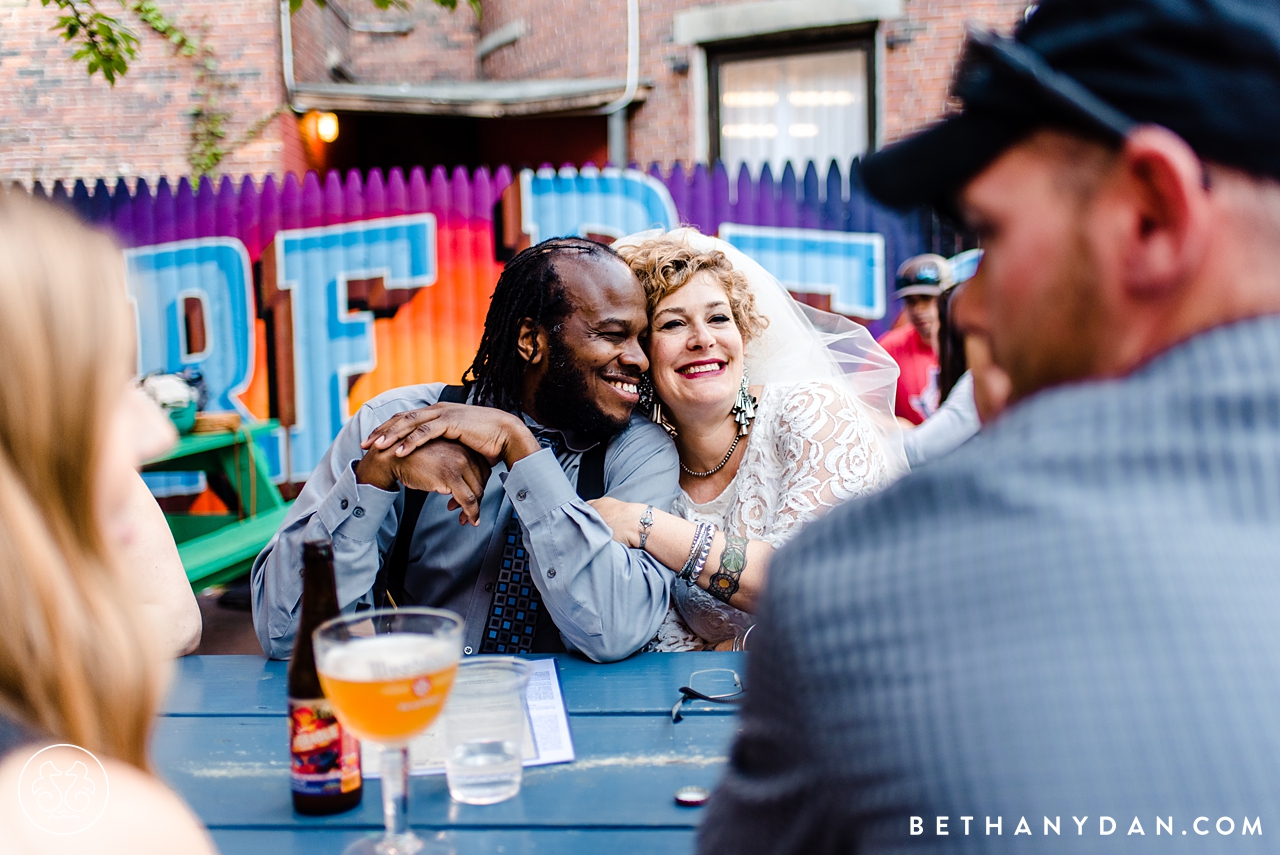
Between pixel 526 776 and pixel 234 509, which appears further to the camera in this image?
pixel 234 509

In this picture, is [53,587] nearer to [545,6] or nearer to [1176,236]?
[1176,236]

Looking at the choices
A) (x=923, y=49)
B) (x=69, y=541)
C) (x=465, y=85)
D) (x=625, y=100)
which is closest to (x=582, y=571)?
(x=69, y=541)

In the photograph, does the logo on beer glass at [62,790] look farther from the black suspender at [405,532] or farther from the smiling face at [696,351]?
the smiling face at [696,351]

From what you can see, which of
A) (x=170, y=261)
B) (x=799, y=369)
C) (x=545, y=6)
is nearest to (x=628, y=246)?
(x=799, y=369)

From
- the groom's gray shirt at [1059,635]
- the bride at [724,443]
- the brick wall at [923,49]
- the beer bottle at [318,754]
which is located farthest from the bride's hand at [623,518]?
the brick wall at [923,49]

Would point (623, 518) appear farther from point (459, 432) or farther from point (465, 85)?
point (465, 85)

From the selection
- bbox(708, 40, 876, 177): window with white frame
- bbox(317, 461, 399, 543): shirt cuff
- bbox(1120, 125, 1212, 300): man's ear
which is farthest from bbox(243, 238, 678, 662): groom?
bbox(708, 40, 876, 177): window with white frame

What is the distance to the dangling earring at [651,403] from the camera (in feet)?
7.63

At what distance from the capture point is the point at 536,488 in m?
1.75

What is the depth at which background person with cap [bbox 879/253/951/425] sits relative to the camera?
4.74 m

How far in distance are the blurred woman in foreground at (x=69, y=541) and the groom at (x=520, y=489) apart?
39.0 inches

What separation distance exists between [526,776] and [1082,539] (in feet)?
3.04

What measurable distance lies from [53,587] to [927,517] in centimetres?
66

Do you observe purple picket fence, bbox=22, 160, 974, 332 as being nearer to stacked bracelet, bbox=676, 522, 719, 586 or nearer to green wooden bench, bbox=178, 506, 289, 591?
green wooden bench, bbox=178, 506, 289, 591
